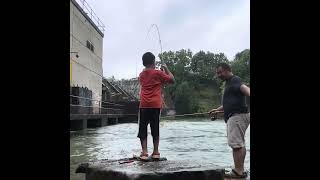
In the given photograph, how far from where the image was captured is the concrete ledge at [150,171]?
14.9 feet

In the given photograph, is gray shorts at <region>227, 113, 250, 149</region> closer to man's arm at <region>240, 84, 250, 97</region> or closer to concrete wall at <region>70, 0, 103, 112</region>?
man's arm at <region>240, 84, 250, 97</region>

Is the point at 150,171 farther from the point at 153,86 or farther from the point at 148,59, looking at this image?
the point at 148,59

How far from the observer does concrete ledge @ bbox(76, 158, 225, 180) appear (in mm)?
4531

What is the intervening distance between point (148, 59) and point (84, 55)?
24.2 m

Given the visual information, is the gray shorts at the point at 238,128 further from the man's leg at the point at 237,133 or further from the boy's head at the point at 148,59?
the boy's head at the point at 148,59

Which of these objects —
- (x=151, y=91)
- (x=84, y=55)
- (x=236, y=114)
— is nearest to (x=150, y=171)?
(x=151, y=91)

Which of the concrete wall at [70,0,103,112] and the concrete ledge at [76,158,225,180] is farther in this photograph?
the concrete wall at [70,0,103,112]

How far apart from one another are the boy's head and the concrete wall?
19.5 m

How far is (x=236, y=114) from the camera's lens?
16.8ft

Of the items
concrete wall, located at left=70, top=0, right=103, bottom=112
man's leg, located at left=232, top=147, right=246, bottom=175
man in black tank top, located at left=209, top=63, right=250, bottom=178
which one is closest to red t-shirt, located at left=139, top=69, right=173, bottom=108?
man in black tank top, located at left=209, top=63, right=250, bottom=178
